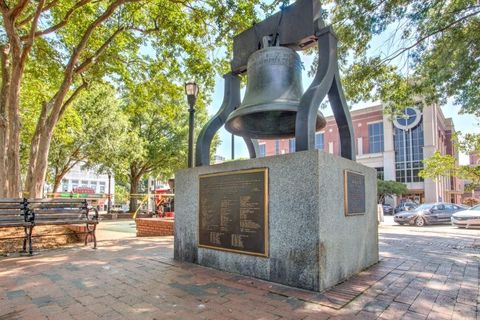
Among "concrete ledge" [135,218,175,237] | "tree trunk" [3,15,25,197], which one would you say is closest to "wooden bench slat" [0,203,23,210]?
"tree trunk" [3,15,25,197]

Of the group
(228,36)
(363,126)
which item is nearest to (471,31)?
(228,36)

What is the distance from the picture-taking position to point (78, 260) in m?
5.10

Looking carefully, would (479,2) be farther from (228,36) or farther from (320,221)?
(320,221)

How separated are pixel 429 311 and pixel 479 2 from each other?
733cm

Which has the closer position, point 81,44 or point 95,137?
point 81,44

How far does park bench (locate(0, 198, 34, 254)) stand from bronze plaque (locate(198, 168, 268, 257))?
346 centimetres

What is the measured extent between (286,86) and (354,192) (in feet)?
5.85

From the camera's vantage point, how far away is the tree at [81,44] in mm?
7902

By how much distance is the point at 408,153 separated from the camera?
3969cm

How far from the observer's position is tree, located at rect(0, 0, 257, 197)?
7902 millimetres

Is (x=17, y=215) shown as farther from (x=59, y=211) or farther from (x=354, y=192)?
(x=354, y=192)

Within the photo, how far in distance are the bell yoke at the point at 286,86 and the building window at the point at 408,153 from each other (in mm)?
40333

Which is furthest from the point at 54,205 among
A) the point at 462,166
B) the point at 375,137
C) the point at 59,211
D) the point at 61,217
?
the point at 375,137

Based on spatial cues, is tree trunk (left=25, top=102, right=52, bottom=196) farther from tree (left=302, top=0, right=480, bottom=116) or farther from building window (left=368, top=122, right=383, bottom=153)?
building window (left=368, top=122, right=383, bottom=153)
